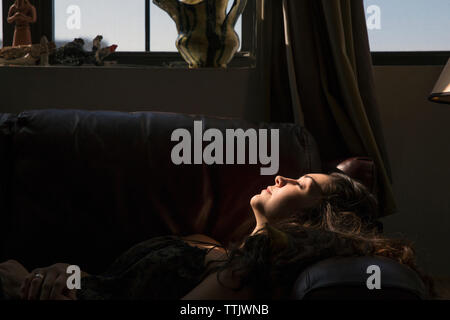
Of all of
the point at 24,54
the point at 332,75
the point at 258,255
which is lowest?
the point at 258,255

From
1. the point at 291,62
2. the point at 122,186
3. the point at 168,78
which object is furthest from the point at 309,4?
the point at 122,186

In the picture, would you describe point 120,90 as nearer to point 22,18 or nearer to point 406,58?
point 22,18

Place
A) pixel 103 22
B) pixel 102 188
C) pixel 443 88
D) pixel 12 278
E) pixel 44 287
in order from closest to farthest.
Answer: pixel 44 287 < pixel 12 278 < pixel 102 188 < pixel 443 88 < pixel 103 22

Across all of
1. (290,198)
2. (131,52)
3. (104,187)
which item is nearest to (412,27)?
(131,52)

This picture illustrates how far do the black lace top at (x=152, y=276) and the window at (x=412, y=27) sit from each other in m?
1.63

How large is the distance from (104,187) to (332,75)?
40.5 inches

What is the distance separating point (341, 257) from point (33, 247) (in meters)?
0.90

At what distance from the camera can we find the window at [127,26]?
7.66 feet

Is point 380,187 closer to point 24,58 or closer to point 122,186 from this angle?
point 122,186

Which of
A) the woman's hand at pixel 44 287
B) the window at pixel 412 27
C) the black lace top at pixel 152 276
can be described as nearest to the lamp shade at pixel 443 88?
the window at pixel 412 27

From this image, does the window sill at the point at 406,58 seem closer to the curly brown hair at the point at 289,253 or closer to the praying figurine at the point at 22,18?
the curly brown hair at the point at 289,253

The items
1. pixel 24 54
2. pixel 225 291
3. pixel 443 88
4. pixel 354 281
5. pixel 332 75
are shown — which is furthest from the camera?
pixel 24 54

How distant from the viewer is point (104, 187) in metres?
1.37

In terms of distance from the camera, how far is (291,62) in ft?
6.12
